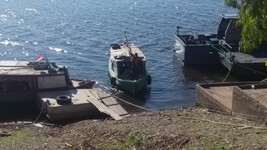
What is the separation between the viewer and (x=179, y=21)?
59031 millimetres

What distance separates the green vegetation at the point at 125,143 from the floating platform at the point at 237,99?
5011 mm

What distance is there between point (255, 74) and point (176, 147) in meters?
23.1

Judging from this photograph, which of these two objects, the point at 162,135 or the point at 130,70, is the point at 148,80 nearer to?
the point at 130,70

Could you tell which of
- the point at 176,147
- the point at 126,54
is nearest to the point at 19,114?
the point at 126,54

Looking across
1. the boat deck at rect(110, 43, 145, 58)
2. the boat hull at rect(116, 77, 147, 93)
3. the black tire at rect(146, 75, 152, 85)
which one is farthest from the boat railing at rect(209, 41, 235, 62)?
the boat hull at rect(116, 77, 147, 93)

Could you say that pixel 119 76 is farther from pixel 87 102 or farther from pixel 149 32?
pixel 149 32

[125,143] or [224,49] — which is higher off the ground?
[125,143]

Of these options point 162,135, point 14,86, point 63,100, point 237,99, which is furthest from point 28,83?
point 162,135

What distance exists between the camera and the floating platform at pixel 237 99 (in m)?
19.6

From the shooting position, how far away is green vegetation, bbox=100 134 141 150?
1706cm

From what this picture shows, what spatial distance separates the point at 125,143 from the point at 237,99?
6.07 meters

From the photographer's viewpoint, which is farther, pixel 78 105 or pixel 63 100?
pixel 78 105

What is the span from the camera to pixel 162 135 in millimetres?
17438

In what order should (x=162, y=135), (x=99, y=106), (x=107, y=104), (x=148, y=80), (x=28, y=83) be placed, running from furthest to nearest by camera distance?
(x=148, y=80), (x=28, y=83), (x=107, y=104), (x=99, y=106), (x=162, y=135)
